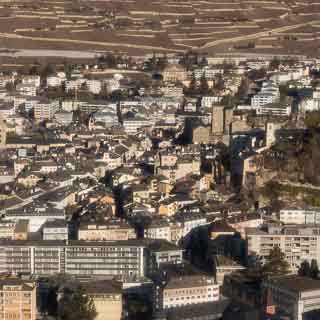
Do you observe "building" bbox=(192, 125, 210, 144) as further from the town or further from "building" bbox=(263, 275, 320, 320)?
"building" bbox=(263, 275, 320, 320)

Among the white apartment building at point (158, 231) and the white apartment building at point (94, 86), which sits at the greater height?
the white apartment building at point (158, 231)

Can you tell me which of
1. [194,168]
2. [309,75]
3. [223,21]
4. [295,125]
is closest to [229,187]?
[194,168]

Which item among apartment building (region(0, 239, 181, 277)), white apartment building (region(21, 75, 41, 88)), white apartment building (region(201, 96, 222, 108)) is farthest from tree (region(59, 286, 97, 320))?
white apartment building (region(21, 75, 41, 88))

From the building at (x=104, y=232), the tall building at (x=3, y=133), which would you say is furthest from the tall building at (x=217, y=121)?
the building at (x=104, y=232)

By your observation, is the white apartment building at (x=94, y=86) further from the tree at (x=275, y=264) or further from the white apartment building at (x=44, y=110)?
the tree at (x=275, y=264)

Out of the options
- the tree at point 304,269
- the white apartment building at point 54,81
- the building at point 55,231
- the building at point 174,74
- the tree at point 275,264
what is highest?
the tree at point 275,264

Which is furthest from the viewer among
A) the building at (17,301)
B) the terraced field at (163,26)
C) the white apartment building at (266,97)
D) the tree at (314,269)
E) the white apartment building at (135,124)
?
the terraced field at (163,26)

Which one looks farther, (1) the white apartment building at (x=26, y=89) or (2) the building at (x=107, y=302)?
(1) the white apartment building at (x=26, y=89)
